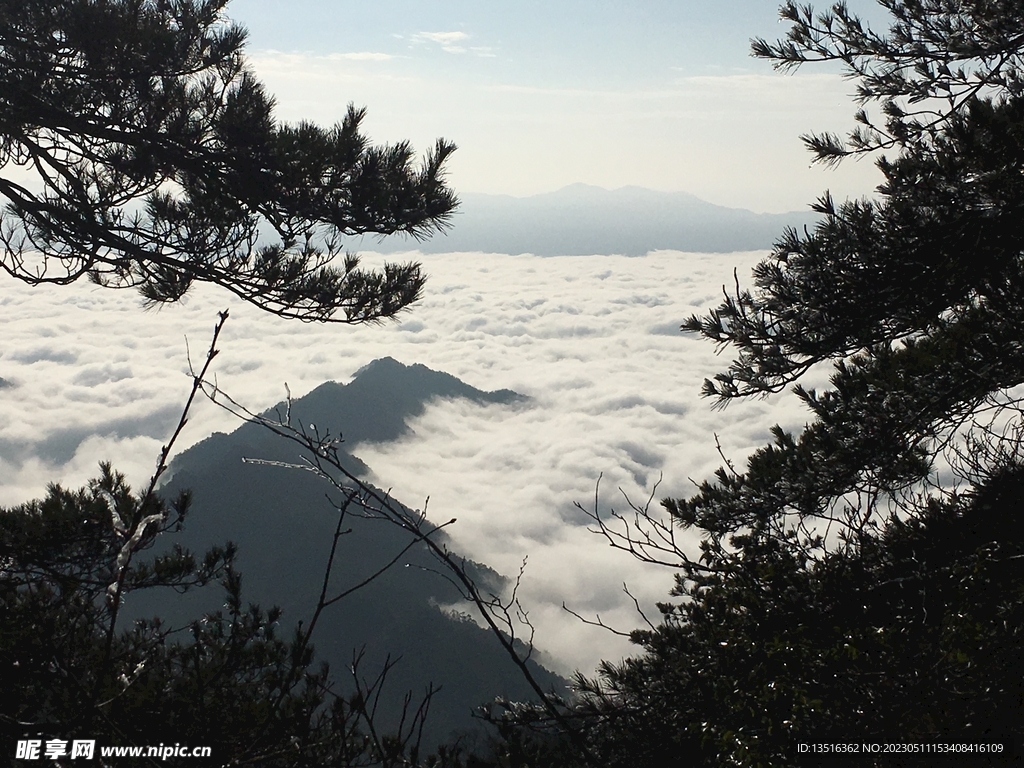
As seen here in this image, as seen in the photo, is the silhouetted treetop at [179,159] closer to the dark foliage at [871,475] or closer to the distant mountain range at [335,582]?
the dark foliage at [871,475]

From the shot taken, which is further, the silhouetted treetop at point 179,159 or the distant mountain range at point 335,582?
the distant mountain range at point 335,582

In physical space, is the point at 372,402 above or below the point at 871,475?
below

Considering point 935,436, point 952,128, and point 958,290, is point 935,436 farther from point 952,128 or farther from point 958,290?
point 952,128

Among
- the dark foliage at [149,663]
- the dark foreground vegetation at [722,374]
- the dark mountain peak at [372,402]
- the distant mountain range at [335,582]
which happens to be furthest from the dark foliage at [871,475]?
the dark mountain peak at [372,402]

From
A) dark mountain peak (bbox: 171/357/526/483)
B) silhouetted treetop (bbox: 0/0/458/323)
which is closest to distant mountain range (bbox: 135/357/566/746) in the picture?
dark mountain peak (bbox: 171/357/526/483)

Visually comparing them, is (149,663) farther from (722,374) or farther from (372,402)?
(372,402)

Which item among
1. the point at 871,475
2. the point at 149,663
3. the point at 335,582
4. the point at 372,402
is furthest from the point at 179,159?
the point at 372,402

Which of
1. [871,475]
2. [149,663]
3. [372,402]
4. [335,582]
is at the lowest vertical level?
[335,582]
